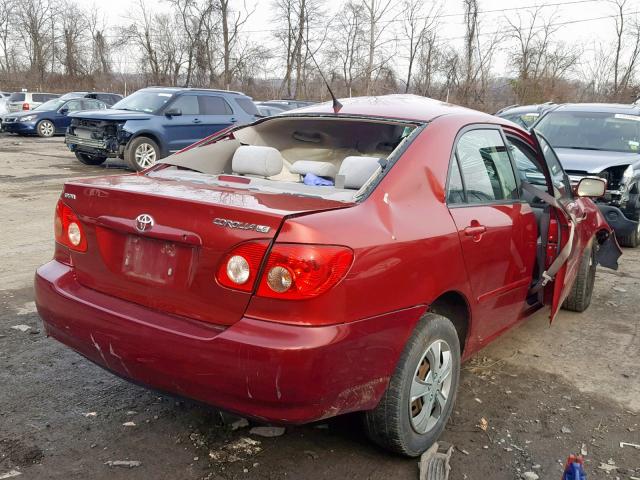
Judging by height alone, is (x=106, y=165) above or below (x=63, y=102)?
below

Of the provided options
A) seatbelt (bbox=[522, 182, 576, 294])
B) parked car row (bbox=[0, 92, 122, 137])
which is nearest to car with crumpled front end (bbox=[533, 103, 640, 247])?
seatbelt (bbox=[522, 182, 576, 294])

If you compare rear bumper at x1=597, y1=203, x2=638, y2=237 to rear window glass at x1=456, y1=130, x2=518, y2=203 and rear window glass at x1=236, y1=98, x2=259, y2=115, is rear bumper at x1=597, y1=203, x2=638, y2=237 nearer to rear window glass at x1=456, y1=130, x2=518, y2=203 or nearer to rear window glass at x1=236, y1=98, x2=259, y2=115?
rear window glass at x1=456, y1=130, x2=518, y2=203

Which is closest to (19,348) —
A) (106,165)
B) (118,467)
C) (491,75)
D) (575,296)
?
(118,467)

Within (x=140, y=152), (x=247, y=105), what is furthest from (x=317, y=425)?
(x=247, y=105)

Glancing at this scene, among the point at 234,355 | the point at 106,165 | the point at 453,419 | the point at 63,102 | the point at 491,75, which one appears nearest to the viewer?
the point at 234,355

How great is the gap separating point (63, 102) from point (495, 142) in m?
22.2

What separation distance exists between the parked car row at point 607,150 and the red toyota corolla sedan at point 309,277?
4.13 metres

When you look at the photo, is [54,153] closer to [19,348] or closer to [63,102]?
[63,102]

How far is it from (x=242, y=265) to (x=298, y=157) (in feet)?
7.15

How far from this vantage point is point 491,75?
37906 millimetres

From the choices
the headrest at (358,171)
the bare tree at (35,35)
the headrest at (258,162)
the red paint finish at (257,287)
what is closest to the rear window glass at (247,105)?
the headrest at (258,162)

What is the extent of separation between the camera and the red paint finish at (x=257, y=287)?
2.26 meters

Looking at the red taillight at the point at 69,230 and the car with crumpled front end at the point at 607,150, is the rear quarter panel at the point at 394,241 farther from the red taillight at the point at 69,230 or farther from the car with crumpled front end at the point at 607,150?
the car with crumpled front end at the point at 607,150

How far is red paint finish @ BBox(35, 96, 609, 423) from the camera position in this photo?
226 cm
